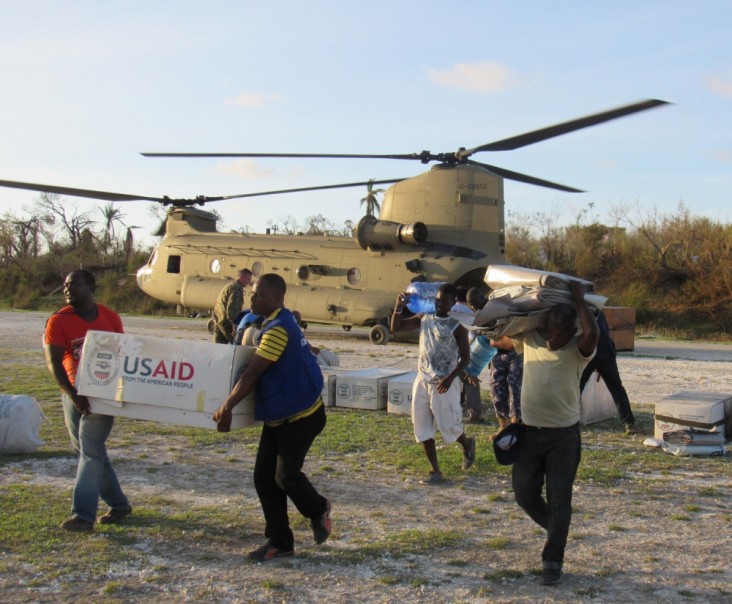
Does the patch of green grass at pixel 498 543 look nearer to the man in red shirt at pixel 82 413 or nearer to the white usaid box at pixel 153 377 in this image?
the white usaid box at pixel 153 377

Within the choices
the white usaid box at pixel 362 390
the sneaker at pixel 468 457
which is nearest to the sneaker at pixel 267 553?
the sneaker at pixel 468 457

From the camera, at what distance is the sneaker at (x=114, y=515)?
17.8 ft

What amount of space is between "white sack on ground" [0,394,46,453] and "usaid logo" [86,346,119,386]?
94.6 inches

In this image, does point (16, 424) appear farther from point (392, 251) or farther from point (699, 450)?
point (392, 251)

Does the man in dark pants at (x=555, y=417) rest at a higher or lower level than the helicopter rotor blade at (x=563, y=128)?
lower

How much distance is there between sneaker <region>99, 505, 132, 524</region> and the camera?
543 centimetres

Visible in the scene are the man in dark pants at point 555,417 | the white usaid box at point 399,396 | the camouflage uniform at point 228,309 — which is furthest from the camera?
the camouflage uniform at point 228,309

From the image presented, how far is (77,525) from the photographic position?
520 cm

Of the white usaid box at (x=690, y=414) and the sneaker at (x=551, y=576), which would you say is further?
the white usaid box at (x=690, y=414)

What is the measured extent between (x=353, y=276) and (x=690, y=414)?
42.9 feet

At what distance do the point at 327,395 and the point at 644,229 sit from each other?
1132 inches

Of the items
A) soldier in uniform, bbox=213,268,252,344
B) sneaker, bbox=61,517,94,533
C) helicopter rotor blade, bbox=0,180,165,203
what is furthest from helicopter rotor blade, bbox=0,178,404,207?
sneaker, bbox=61,517,94,533

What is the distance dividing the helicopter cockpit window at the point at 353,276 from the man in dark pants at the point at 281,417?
50.1ft

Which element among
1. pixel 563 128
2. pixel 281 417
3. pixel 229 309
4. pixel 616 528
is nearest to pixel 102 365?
pixel 281 417
